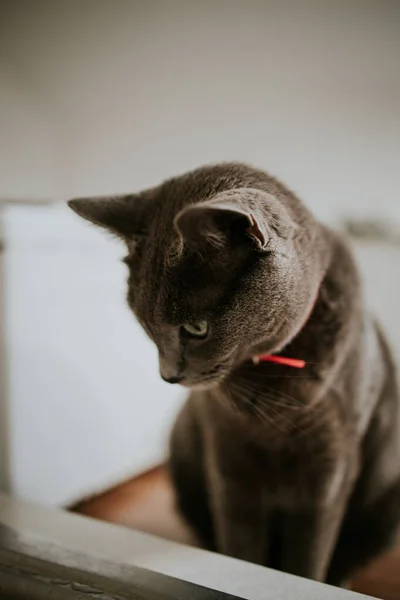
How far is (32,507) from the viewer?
970mm

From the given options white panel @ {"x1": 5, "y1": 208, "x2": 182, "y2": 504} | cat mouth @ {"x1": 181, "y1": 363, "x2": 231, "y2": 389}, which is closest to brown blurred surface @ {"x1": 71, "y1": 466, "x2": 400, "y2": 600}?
white panel @ {"x1": 5, "y1": 208, "x2": 182, "y2": 504}

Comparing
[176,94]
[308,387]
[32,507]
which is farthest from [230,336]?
[176,94]

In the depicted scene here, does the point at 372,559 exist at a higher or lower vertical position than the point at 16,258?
lower

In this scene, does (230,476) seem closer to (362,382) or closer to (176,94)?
(362,382)

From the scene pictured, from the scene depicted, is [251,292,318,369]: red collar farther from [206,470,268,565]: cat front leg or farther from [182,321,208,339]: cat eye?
[206,470,268,565]: cat front leg

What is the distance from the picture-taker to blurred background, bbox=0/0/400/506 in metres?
1.10

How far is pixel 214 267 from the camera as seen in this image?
0.72 metres

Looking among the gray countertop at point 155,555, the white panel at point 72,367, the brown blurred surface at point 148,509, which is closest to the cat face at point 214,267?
the gray countertop at point 155,555

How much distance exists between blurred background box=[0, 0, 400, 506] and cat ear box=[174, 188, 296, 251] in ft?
1.20

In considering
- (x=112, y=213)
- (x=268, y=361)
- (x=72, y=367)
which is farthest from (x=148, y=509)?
(x=112, y=213)

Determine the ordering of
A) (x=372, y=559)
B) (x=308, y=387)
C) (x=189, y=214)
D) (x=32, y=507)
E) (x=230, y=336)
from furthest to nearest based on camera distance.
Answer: (x=372, y=559), (x=32, y=507), (x=308, y=387), (x=230, y=336), (x=189, y=214)

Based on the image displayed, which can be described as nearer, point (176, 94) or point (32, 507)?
point (32, 507)

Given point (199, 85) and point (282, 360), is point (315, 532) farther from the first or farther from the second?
point (199, 85)

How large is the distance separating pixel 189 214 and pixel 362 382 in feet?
1.59
